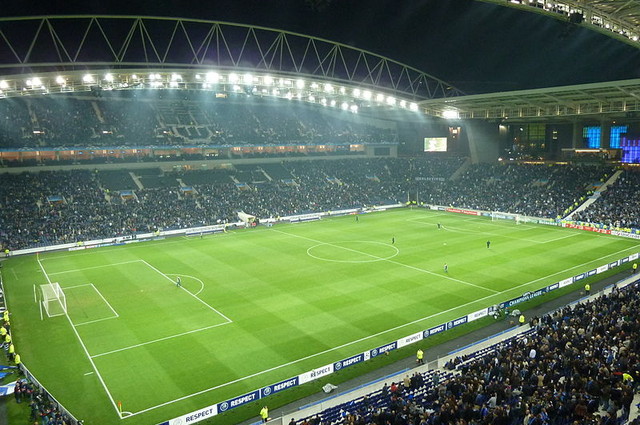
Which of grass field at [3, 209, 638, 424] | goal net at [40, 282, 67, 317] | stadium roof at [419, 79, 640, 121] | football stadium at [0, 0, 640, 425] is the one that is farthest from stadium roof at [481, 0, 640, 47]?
goal net at [40, 282, 67, 317]

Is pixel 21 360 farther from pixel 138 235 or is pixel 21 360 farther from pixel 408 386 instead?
pixel 138 235

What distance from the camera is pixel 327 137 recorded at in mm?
85188

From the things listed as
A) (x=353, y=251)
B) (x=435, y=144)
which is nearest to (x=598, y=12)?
(x=353, y=251)

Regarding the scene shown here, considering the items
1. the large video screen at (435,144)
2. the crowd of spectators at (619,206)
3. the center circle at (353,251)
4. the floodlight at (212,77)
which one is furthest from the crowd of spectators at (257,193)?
the center circle at (353,251)

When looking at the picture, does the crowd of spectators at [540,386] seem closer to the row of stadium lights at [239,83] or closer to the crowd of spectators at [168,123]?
the row of stadium lights at [239,83]

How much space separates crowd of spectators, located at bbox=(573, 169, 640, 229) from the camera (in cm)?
4916

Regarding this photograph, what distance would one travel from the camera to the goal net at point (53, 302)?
28188 mm

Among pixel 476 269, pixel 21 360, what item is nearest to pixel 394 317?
pixel 476 269

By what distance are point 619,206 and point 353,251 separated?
31.9 metres

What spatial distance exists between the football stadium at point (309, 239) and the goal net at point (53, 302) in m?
0.18

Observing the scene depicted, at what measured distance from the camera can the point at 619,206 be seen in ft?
171

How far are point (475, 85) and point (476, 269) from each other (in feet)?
122

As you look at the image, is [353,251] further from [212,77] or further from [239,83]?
[212,77]

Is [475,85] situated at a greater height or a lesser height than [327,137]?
greater
